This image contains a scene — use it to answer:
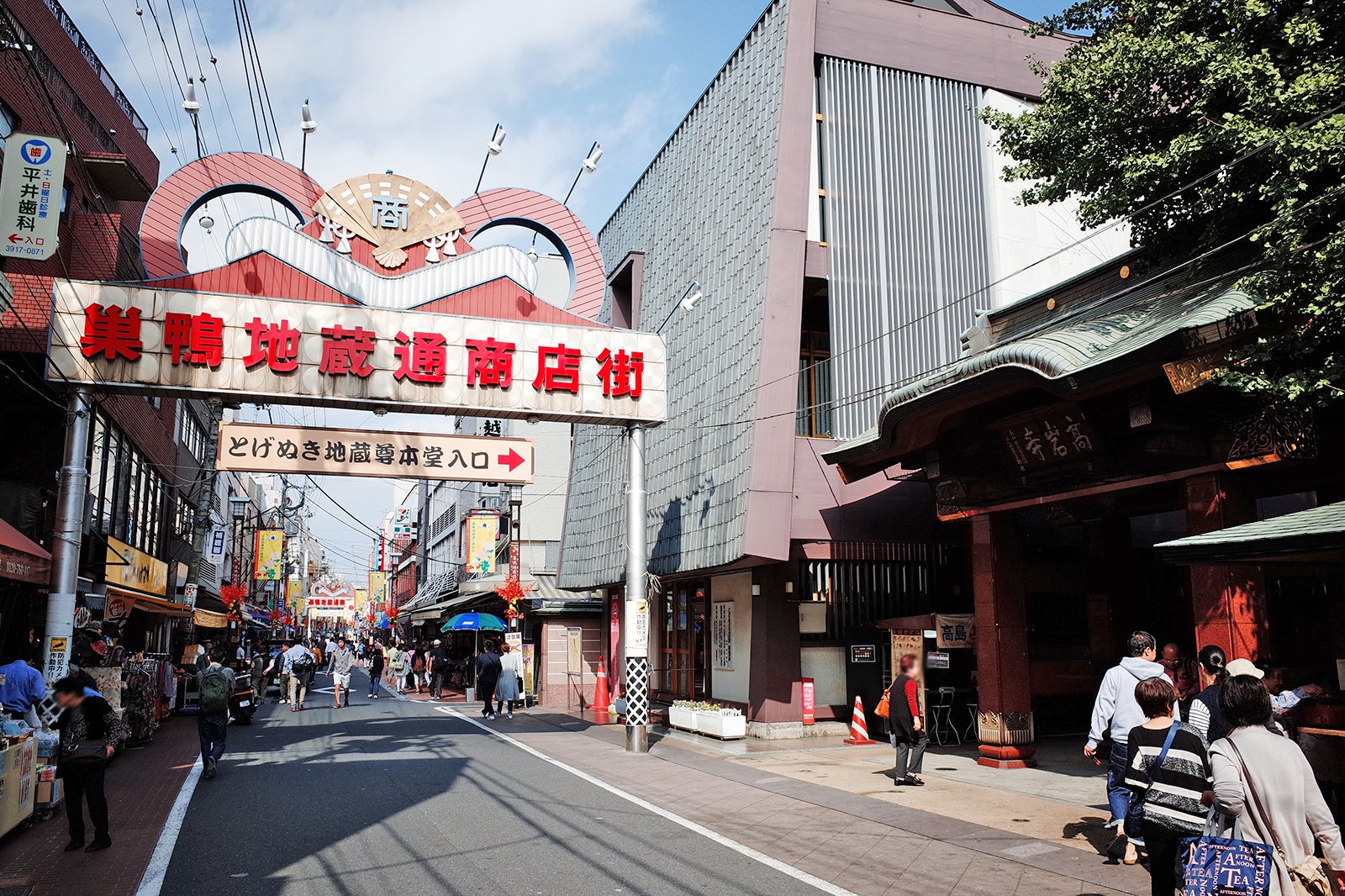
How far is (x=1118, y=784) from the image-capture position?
28.4 ft

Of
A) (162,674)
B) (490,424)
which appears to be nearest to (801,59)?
(162,674)

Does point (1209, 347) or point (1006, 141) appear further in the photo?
point (1006, 141)

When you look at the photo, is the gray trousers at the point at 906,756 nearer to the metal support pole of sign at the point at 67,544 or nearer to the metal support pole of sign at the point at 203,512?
the metal support pole of sign at the point at 67,544

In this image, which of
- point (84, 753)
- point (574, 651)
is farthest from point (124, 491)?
point (84, 753)

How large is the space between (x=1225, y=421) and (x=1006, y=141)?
4949 mm

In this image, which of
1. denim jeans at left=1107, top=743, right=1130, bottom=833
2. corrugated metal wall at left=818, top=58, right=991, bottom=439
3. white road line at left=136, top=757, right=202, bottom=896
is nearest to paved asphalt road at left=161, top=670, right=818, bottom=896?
white road line at left=136, top=757, right=202, bottom=896

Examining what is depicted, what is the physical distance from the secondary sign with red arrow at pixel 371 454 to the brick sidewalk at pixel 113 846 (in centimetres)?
518

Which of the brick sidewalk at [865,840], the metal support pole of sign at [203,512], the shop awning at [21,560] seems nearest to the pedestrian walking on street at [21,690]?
the shop awning at [21,560]

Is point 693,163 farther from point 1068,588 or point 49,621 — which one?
point 49,621

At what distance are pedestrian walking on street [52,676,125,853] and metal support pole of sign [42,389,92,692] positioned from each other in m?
5.83

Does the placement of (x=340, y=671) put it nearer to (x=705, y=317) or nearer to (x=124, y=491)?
(x=124, y=491)

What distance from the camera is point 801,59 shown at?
18.9m

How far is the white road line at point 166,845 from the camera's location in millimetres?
7852

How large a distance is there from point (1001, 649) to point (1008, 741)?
1.32 m
